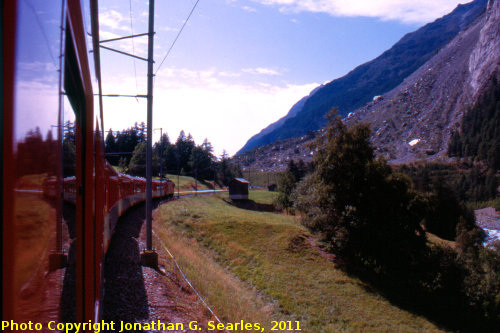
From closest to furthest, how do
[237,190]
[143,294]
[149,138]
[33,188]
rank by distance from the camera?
[33,188]
[143,294]
[149,138]
[237,190]

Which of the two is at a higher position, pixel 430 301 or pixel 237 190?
pixel 237 190

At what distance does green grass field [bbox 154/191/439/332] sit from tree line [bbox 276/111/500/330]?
6.49 ft

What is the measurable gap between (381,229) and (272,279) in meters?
7.85

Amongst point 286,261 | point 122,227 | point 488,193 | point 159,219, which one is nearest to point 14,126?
point 122,227

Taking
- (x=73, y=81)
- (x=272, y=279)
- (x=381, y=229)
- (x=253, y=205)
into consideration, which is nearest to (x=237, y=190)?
(x=253, y=205)

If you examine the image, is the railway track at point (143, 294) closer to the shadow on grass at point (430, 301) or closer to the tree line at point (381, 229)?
the shadow on grass at point (430, 301)

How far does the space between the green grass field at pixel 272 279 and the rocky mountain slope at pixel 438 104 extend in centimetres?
10446

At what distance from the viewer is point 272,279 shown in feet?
58.0

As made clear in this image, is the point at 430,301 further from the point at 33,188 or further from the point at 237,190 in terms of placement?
the point at 237,190

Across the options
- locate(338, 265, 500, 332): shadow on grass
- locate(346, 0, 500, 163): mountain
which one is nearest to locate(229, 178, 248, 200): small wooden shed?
locate(338, 265, 500, 332): shadow on grass

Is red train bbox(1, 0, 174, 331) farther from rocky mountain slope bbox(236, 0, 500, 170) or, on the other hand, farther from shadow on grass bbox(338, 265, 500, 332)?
rocky mountain slope bbox(236, 0, 500, 170)

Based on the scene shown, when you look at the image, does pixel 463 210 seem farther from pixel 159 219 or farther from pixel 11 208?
pixel 11 208

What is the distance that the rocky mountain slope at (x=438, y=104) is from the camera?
145500 mm

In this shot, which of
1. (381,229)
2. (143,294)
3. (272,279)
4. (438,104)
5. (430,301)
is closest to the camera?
(143,294)
